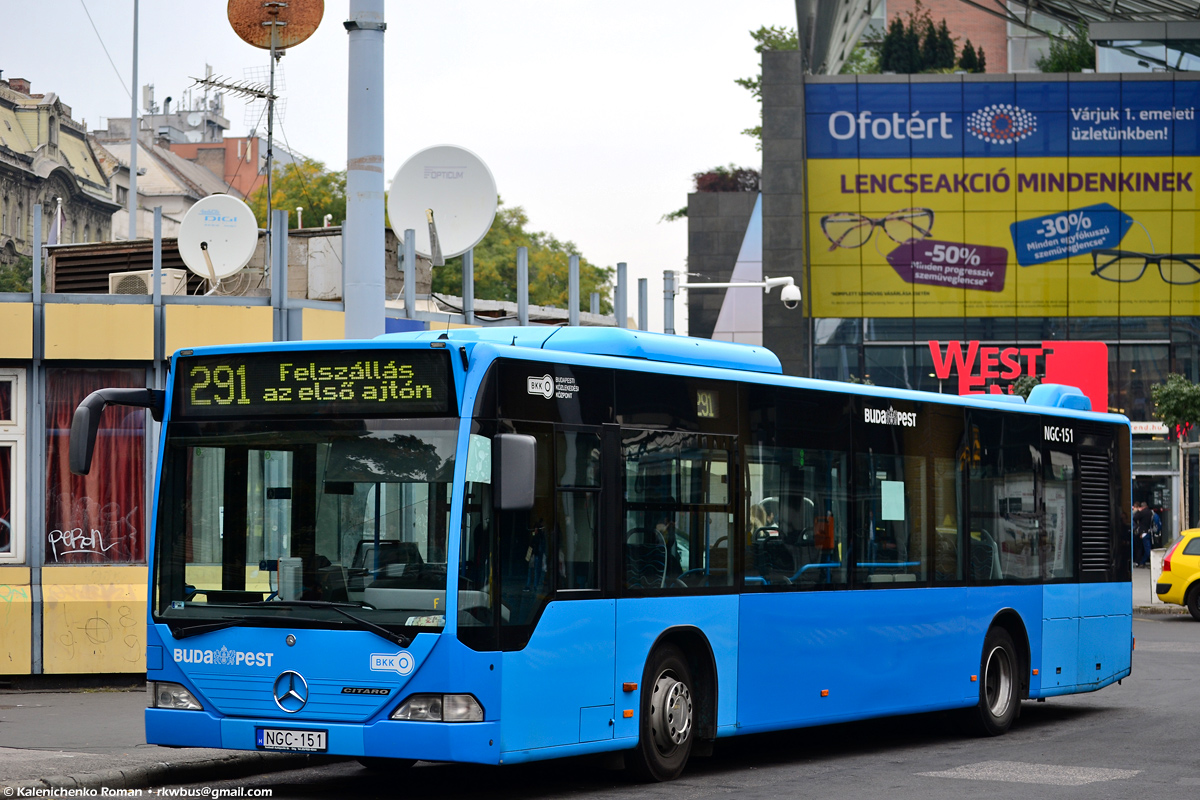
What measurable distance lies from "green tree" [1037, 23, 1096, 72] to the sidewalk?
47.4 meters

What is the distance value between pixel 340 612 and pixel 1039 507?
7.36m

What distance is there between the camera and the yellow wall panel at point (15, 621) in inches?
578

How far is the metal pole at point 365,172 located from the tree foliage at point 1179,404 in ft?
79.5

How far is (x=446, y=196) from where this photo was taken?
723 inches

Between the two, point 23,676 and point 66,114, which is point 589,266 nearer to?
point 66,114

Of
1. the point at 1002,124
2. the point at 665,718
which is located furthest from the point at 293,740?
the point at 1002,124

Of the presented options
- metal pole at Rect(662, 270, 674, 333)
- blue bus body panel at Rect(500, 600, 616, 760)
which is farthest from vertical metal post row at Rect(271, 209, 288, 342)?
metal pole at Rect(662, 270, 674, 333)

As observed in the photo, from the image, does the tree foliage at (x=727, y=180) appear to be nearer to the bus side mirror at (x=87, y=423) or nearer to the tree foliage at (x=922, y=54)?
the tree foliage at (x=922, y=54)

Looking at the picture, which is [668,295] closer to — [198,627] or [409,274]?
[409,274]

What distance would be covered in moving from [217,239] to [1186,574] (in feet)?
57.4

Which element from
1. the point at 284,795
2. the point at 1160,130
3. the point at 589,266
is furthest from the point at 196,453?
the point at 589,266

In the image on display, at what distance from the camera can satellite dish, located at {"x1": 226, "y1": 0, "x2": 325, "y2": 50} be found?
19297 millimetres

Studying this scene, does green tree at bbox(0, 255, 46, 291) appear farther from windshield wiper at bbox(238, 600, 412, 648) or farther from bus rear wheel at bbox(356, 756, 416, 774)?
windshield wiper at bbox(238, 600, 412, 648)

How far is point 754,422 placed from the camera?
1054 centimetres
